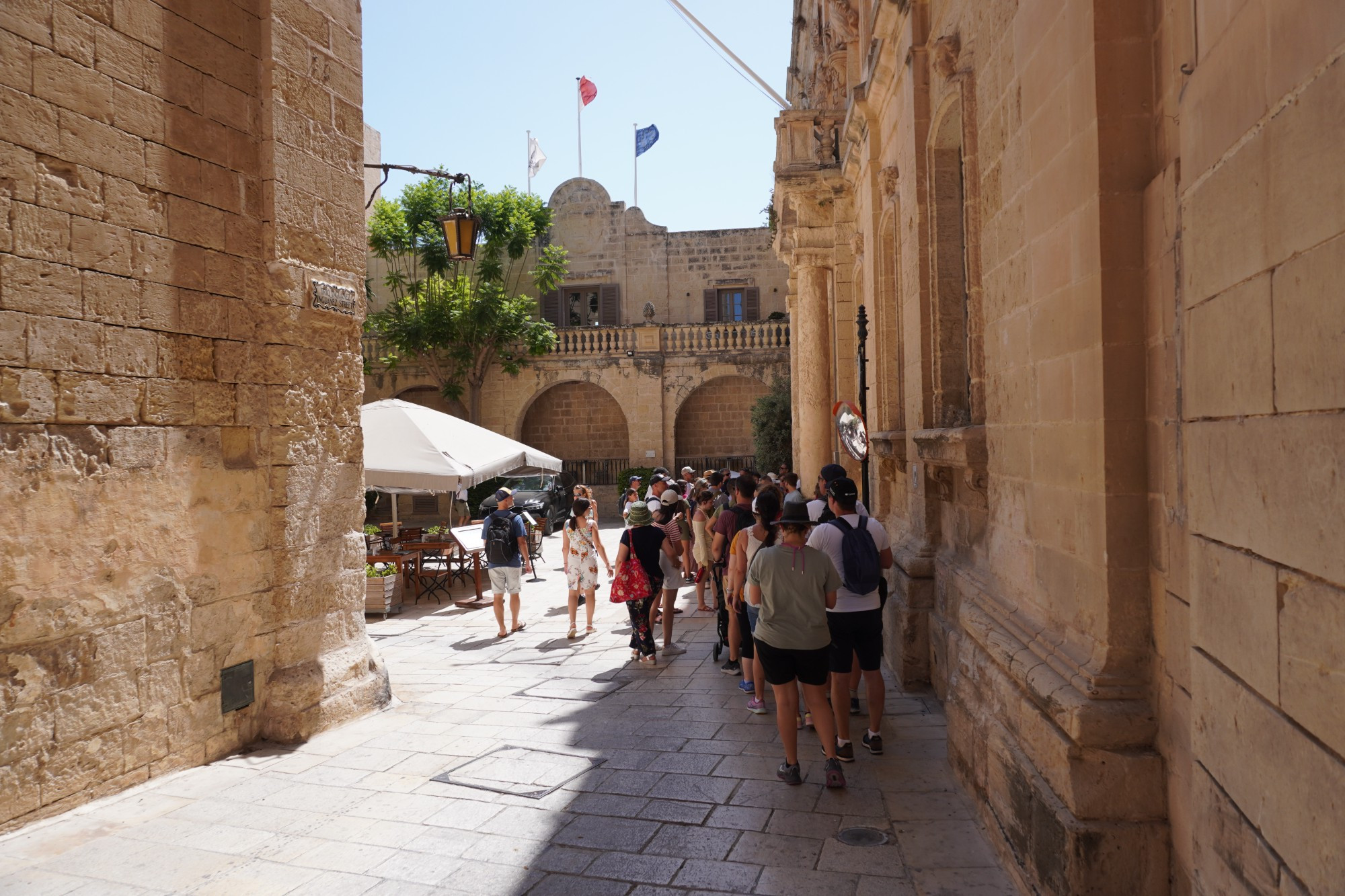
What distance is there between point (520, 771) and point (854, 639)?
6.90 feet

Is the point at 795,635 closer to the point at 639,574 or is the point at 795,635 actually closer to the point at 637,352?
the point at 639,574

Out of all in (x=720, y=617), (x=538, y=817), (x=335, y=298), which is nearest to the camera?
(x=538, y=817)

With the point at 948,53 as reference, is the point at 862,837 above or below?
below

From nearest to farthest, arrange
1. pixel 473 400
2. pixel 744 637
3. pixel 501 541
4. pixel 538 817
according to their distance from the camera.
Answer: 1. pixel 538 817
2. pixel 744 637
3. pixel 501 541
4. pixel 473 400

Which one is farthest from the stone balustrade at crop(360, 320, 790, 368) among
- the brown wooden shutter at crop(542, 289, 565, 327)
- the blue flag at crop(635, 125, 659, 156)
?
the blue flag at crop(635, 125, 659, 156)

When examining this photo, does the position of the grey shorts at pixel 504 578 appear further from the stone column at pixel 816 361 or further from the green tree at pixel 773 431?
the green tree at pixel 773 431

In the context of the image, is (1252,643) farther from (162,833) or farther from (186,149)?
(186,149)

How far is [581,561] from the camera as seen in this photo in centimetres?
936

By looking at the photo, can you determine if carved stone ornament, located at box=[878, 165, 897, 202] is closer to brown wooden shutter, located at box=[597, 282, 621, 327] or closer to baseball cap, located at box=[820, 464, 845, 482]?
baseball cap, located at box=[820, 464, 845, 482]

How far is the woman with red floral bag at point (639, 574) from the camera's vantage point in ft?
25.7

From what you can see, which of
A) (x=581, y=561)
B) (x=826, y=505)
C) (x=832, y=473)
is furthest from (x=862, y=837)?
(x=581, y=561)

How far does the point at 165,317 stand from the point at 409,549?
300 inches

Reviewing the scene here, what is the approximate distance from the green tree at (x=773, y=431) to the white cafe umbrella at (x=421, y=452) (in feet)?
30.0

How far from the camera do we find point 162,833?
4297 mm
